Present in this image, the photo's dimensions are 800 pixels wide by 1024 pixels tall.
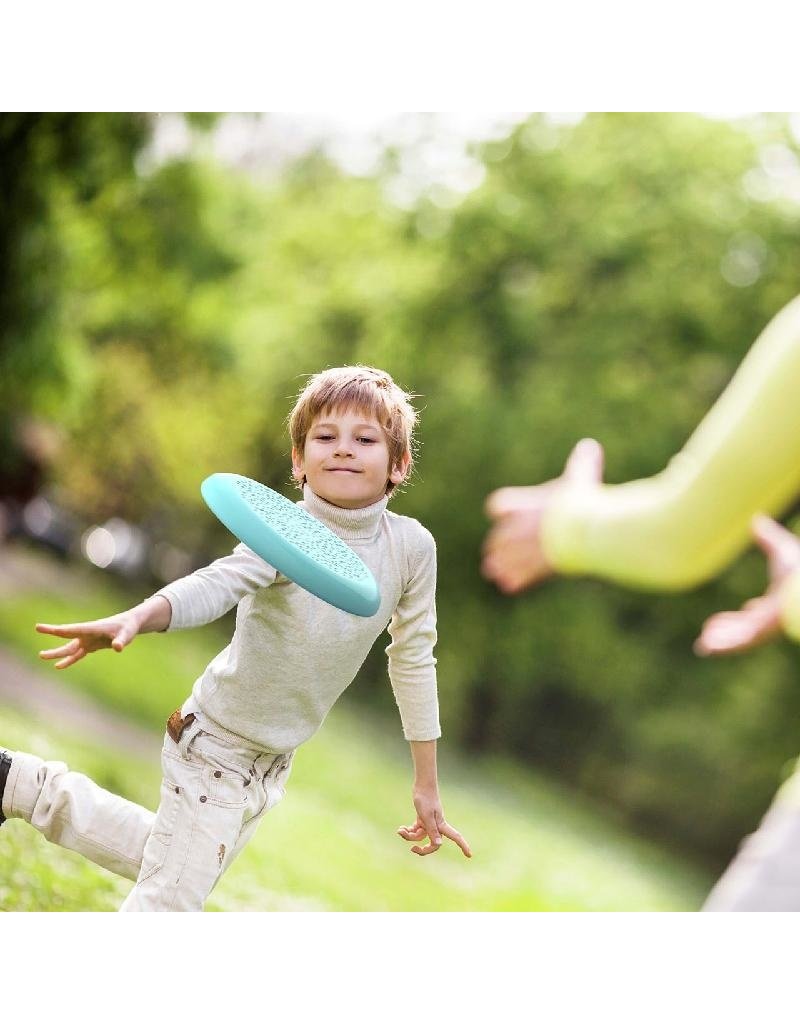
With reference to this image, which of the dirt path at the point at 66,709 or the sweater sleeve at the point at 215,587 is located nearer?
the sweater sleeve at the point at 215,587

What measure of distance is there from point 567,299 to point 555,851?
6.21 ft

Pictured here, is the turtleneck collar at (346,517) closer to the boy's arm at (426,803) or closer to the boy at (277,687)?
the boy at (277,687)

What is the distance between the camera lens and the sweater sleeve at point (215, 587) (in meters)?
1.24

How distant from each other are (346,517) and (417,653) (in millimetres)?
216

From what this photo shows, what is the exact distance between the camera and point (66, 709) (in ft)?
11.3

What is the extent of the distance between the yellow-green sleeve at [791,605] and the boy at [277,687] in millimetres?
1064

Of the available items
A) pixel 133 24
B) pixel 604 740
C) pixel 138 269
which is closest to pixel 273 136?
pixel 138 269

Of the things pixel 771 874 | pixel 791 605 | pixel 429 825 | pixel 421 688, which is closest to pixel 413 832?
pixel 429 825

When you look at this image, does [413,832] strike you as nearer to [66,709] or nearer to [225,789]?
[225,789]

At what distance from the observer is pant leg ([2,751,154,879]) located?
58.9 inches

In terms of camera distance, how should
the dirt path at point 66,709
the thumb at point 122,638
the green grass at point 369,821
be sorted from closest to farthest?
the thumb at point 122,638, the green grass at point 369,821, the dirt path at point 66,709

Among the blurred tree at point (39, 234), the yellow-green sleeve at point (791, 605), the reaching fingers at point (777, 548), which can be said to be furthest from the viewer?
the blurred tree at point (39, 234)

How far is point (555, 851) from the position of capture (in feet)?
12.8

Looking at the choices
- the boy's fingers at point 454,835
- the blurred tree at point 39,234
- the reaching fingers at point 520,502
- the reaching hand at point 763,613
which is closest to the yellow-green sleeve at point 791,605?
the reaching hand at point 763,613
